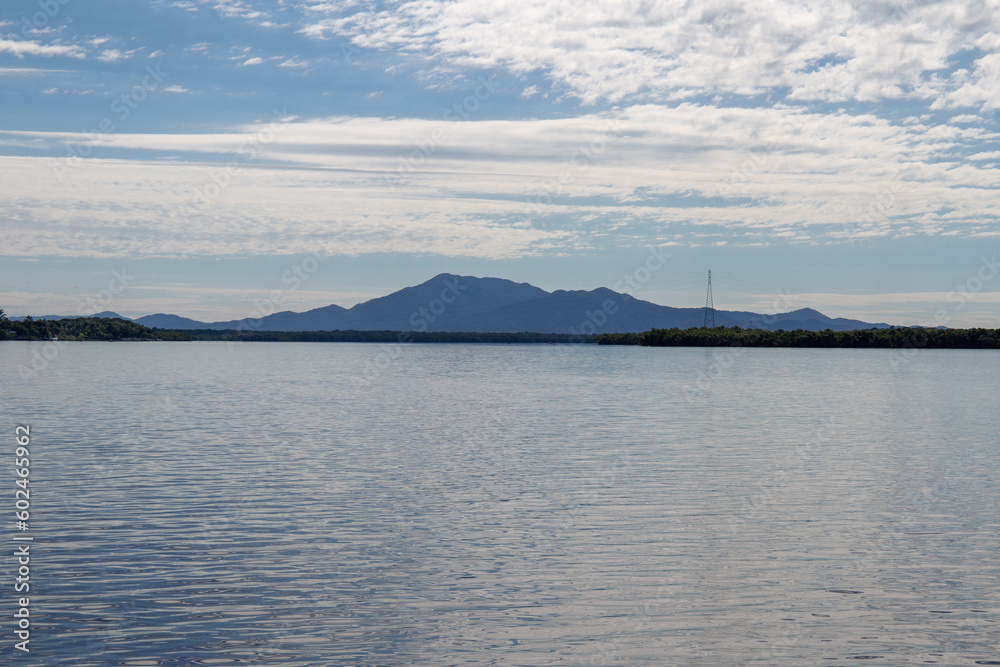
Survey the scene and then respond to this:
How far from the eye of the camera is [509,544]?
2181 centimetres

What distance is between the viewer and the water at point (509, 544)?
49.8ft

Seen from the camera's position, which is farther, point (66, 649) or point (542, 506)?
point (542, 506)

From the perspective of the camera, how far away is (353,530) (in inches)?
910

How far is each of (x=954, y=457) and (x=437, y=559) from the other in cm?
2726

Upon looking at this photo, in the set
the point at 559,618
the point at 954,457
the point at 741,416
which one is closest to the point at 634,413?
the point at 741,416

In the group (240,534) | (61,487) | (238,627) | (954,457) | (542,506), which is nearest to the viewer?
(238,627)

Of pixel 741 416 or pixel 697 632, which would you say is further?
pixel 741 416

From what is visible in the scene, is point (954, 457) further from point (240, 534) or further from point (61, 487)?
point (61, 487)

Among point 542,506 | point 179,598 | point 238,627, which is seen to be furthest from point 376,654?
point 542,506

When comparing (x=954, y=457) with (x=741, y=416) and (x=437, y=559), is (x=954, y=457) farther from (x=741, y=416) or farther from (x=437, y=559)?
(x=437, y=559)

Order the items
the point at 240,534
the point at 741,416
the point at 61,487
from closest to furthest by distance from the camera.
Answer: the point at 240,534, the point at 61,487, the point at 741,416

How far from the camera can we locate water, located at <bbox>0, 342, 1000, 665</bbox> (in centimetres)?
1517

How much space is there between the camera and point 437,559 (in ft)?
66.9

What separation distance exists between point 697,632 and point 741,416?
42733 mm
